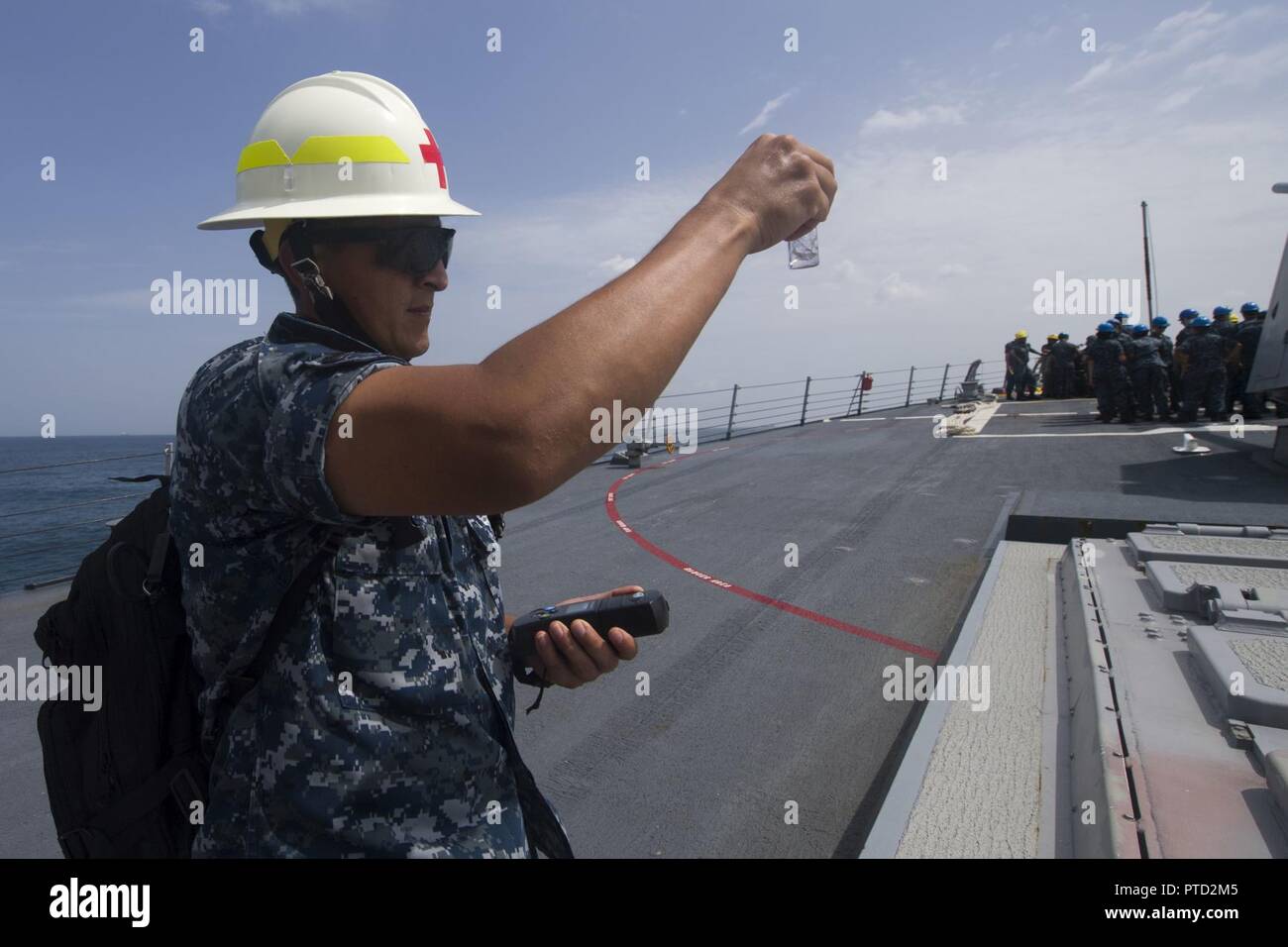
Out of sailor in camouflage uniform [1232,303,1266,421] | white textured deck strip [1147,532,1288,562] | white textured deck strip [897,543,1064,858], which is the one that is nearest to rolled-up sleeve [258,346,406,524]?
white textured deck strip [897,543,1064,858]

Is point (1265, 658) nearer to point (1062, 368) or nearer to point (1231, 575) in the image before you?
point (1231, 575)

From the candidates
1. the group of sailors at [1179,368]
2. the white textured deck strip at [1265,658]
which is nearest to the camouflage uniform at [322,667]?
the white textured deck strip at [1265,658]

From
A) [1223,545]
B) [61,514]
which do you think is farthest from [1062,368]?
[61,514]

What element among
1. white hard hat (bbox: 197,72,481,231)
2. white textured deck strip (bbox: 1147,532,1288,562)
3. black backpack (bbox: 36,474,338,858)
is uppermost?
white hard hat (bbox: 197,72,481,231)

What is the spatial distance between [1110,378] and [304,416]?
14.1 metres

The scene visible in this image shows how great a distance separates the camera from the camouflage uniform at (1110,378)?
12.2 meters

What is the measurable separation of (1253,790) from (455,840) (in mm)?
1495

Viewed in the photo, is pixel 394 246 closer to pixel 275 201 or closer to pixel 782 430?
pixel 275 201

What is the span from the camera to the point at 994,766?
199cm

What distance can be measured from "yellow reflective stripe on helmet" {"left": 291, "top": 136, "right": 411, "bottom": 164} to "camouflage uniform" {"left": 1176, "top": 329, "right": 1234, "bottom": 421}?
45.5 ft

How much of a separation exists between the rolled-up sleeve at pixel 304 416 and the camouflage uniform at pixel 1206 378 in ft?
46.1

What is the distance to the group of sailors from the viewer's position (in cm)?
1184

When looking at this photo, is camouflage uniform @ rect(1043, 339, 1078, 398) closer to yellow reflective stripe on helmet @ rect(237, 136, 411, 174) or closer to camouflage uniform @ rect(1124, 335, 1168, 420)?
camouflage uniform @ rect(1124, 335, 1168, 420)

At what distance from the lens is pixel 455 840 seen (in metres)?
1.06
